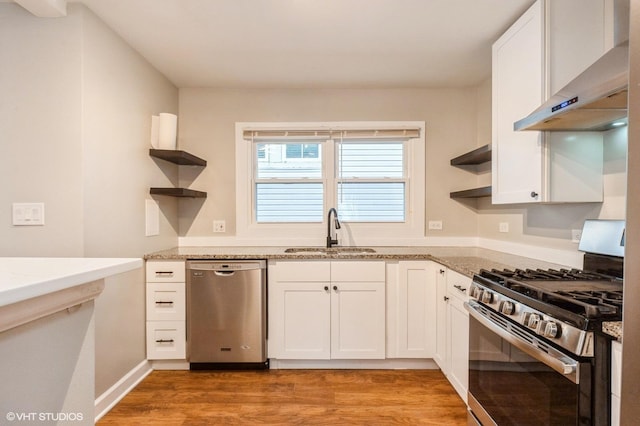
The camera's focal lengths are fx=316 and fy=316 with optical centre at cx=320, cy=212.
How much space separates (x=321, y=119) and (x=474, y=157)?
142 centimetres

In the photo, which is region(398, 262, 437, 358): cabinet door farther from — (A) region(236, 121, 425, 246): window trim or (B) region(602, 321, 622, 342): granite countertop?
(B) region(602, 321, 622, 342): granite countertop

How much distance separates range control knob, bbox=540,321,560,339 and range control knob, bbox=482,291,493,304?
37cm

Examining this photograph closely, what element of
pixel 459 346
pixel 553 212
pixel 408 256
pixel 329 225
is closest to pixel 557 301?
pixel 459 346

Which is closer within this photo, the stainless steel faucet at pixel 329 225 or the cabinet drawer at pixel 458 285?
the cabinet drawer at pixel 458 285

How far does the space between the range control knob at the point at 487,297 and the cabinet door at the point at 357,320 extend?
39.7 inches

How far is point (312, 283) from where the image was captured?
8.21ft

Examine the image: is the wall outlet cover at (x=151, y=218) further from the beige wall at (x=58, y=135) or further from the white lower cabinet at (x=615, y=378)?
the white lower cabinet at (x=615, y=378)

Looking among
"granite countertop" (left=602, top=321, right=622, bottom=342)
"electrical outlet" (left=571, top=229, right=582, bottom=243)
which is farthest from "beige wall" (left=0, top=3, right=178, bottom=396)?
"electrical outlet" (left=571, top=229, right=582, bottom=243)

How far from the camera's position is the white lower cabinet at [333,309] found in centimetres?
250

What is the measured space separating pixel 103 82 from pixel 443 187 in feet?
9.41

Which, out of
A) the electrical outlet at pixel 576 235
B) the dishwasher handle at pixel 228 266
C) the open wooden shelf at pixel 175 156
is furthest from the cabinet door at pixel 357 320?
the open wooden shelf at pixel 175 156

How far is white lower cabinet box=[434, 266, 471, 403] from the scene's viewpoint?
192 cm

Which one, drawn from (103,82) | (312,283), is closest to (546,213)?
(312,283)

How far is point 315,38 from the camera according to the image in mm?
2211
